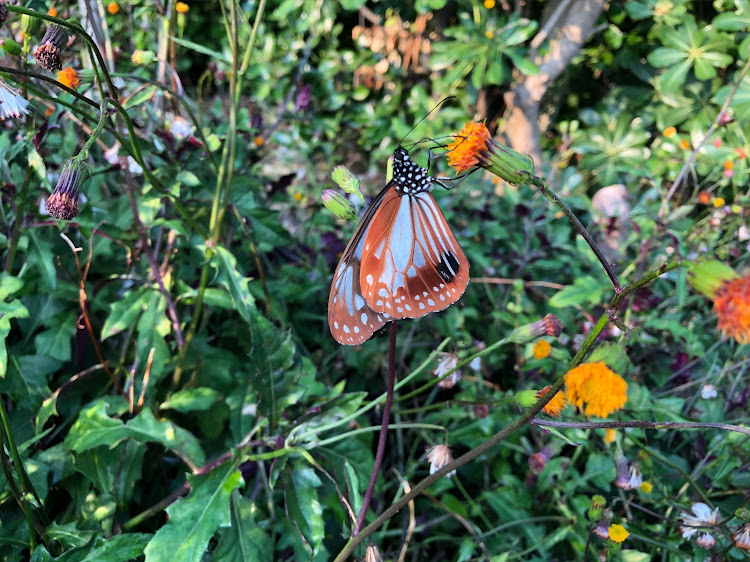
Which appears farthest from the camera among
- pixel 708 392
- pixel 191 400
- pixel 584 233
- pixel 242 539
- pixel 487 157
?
pixel 708 392

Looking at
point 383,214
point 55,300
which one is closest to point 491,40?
point 383,214

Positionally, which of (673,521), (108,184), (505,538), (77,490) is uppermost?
(108,184)

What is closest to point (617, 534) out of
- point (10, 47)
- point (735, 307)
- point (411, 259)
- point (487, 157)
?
point (735, 307)

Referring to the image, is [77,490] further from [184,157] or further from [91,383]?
[184,157]

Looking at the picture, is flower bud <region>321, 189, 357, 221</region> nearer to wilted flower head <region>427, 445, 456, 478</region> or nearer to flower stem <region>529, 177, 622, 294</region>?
flower stem <region>529, 177, 622, 294</region>

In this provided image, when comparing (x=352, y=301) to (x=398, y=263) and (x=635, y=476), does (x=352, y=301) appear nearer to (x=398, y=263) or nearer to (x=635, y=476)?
(x=398, y=263)

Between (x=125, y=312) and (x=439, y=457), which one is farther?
(x=125, y=312)

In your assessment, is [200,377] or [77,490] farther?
[200,377]

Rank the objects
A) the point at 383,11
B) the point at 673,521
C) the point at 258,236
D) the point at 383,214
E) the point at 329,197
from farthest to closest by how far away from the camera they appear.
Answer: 1. the point at 383,11
2. the point at 258,236
3. the point at 673,521
4. the point at 383,214
5. the point at 329,197
